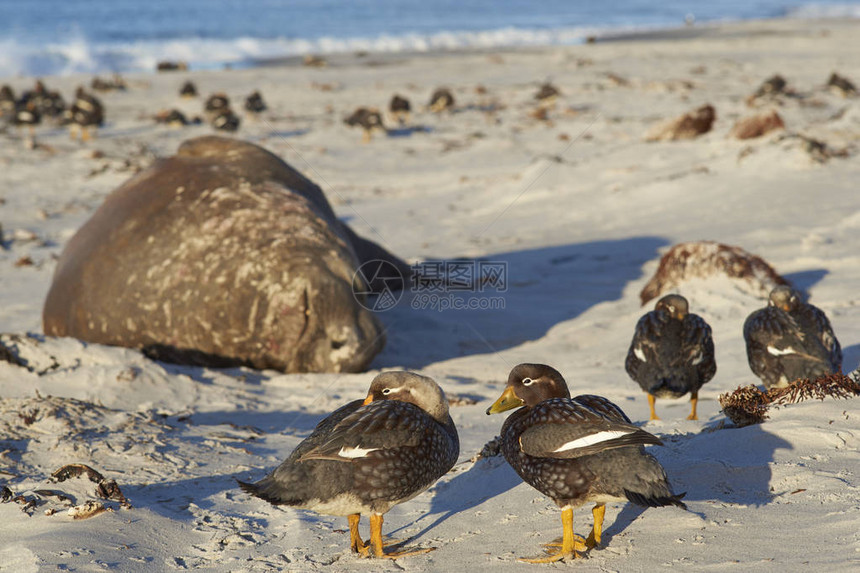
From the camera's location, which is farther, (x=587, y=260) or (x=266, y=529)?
(x=587, y=260)

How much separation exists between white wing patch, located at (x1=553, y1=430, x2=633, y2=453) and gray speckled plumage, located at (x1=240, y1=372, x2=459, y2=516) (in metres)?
0.61

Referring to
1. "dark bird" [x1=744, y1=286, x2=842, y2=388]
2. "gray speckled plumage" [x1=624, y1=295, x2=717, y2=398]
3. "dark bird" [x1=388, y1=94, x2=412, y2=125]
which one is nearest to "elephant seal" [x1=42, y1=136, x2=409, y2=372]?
"gray speckled plumage" [x1=624, y1=295, x2=717, y2=398]

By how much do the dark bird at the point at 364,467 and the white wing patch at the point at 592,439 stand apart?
0.61m

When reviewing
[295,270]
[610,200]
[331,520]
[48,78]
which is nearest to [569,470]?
[331,520]

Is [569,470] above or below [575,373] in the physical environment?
above

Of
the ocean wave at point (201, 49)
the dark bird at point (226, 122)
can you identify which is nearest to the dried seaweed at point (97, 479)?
the dark bird at point (226, 122)

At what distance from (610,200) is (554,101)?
786cm

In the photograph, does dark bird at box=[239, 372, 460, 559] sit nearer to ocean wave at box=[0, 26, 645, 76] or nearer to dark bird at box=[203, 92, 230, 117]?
dark bird at box=[203, 92, 230, 117]

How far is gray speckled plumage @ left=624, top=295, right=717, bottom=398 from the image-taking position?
16.5 feet

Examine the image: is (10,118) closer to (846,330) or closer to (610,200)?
(610,200)

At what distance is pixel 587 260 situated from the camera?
945cm

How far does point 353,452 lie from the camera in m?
3.41

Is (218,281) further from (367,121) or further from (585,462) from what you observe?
(367,121)

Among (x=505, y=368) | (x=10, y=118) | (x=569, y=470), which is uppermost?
(x=10, y=118)
